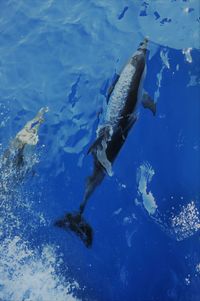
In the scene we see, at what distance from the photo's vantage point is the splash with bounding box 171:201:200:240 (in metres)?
6.39

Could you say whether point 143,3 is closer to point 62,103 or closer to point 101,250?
point 62,103

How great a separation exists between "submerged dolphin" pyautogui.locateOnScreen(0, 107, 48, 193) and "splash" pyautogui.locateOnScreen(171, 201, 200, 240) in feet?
7.58

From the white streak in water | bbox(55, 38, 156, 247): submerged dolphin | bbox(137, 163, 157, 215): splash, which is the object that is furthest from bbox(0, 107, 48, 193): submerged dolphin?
the white streak in water

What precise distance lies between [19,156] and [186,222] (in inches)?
103

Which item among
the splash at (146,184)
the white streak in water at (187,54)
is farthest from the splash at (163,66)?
the splash at (146,184)

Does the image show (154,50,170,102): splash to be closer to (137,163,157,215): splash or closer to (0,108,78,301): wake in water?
(137,163,157,215): splash

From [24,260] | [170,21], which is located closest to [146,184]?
[24,260]

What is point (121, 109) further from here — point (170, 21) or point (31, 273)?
point (31, 273)

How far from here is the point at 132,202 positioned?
21.3 feet

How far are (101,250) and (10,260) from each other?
4.50ft

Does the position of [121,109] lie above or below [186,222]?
above

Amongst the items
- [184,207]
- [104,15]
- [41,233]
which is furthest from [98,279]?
[104,15]

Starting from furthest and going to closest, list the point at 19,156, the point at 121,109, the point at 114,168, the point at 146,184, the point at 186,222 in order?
the point at 146,184 < the point at 186,222 < the point at 114,168 < the point at 19,156 < the point at 121,109

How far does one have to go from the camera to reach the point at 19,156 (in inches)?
227
